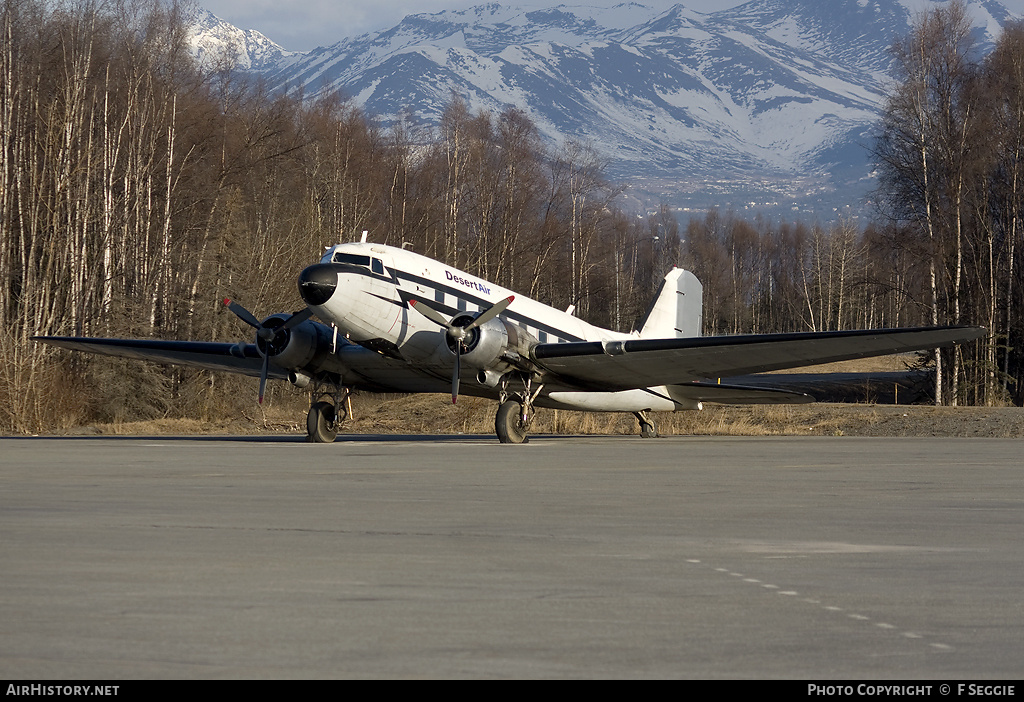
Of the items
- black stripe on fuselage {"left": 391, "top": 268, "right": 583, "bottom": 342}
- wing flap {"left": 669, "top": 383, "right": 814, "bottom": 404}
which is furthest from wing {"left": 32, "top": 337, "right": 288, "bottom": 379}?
wing flap {"left": 669, "top": 383, "right": 814, "bottom": 404}

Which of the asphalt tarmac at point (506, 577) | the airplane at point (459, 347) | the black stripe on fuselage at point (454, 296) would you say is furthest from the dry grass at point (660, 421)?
the asphalt tarmac at point (506, 577)

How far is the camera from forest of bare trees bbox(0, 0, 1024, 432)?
111ft

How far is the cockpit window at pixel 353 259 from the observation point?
22.5 meters

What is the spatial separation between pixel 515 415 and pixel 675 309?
7.94 metres

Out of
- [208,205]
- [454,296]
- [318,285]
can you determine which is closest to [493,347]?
[454,296]

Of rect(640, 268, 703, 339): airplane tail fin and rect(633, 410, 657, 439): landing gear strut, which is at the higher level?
rect(640, 268, 703, 339): airplane tail fin

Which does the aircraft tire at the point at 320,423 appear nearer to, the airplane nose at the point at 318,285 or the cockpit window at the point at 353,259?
the airplane nose at the point at 318,285

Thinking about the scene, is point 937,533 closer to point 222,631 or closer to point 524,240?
point 222,631

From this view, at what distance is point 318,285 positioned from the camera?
21.8 metres

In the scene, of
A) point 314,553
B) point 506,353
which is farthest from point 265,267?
point 314,553

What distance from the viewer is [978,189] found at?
150 feet

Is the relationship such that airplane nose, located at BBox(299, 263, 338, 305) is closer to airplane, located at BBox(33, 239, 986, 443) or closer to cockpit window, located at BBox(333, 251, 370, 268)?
airplane, located at BBox(33, 239, 986, 443)

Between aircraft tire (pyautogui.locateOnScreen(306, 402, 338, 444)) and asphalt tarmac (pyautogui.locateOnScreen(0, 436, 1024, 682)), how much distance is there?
9.91 meters

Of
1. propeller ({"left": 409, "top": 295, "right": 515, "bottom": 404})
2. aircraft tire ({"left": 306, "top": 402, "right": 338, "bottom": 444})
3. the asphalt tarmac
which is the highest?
propeller ({"left": 409, "top": 295, "right": 515, "bottom": 404})
